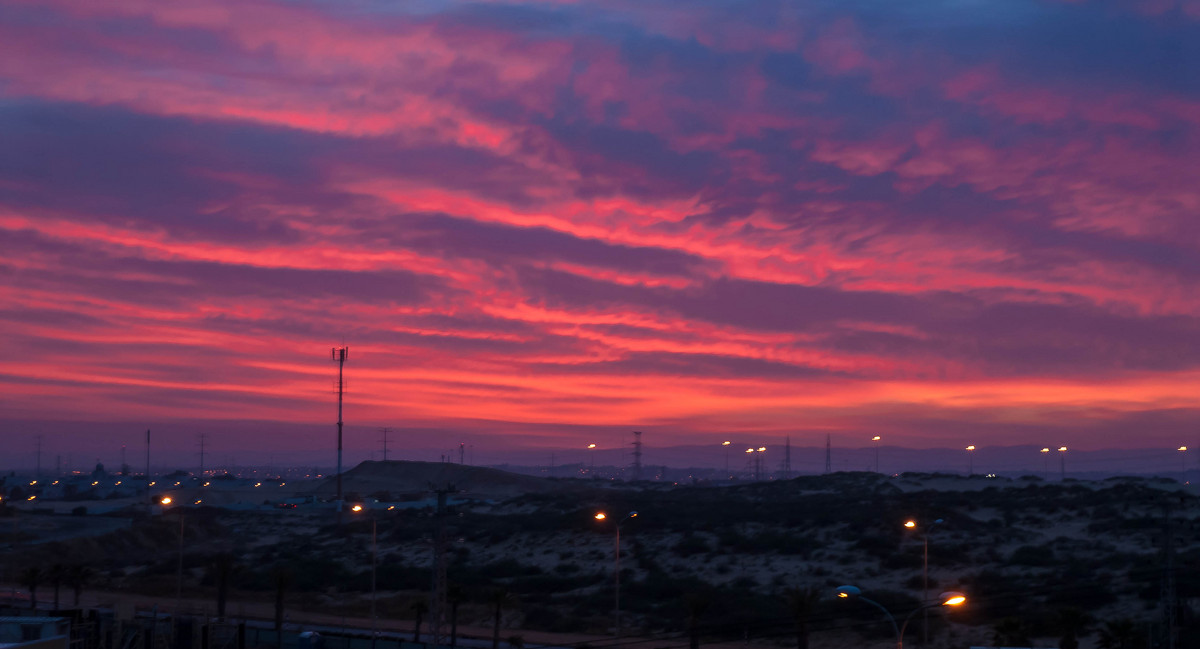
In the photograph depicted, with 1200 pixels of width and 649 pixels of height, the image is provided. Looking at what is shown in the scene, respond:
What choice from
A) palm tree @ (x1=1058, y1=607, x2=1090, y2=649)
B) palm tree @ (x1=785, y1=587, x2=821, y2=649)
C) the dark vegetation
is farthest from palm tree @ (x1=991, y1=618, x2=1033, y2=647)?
palm tree @ (x1=785, y1=587, x2=821, y2=649)

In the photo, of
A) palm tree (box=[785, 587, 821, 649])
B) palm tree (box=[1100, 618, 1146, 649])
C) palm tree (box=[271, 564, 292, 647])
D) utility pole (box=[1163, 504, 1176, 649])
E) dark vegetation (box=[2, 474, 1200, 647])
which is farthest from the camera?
palm tree (box=[271, 564, 292, 647])

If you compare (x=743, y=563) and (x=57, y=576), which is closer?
(x=57, y=576)

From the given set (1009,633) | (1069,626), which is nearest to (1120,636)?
(1069,626)

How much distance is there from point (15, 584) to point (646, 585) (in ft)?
202

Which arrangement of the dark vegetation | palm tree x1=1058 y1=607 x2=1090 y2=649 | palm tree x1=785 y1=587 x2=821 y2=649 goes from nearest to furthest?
palm tree x1=1058 y1=607 x2=1090 y2=649
palm tree x1=785 y1=587 x2=821 y2=649
the dark vegetation

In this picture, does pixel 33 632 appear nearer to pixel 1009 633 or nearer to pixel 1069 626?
pixel 1009 633

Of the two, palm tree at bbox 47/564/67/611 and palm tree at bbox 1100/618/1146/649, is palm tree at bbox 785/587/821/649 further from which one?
palm tree at bbox 47/564/67/611

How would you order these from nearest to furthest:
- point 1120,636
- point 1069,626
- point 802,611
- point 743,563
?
point 1120,636 < point 1069,626 < point 802,611 < point 743,563

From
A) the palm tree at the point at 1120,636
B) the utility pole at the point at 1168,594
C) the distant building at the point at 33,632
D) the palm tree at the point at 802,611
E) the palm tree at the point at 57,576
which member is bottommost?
the palm tree at the point at 57,576

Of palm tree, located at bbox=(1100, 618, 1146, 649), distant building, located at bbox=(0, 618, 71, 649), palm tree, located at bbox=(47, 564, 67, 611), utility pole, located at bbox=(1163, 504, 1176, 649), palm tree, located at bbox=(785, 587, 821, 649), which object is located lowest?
palm tree, located at bbox=(47, 564, 67, 611)

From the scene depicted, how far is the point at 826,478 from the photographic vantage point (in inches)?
6845

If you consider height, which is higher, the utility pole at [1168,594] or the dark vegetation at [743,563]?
the utility pole at [1168,594]

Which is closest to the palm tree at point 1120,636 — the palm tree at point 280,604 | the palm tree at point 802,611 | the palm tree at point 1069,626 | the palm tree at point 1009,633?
the palm tree at point 1069,626

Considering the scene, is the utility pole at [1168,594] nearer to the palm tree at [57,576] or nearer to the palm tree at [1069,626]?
the palm tree at [1069,626]
